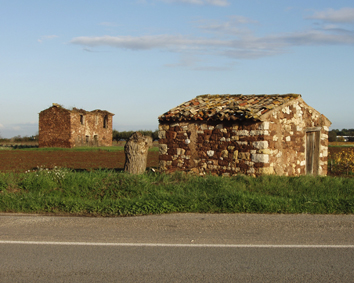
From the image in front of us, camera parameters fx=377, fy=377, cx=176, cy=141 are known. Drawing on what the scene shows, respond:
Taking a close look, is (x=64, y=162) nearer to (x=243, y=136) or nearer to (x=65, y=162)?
(x=65, y=162)

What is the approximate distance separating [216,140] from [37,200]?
20.5ft

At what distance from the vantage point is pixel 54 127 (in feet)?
167

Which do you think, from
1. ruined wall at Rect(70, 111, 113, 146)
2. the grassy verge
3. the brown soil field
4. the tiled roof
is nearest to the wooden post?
the tiled roof

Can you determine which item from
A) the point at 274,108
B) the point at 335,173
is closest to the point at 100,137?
the point at 335,173

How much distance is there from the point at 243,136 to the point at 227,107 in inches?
54.6

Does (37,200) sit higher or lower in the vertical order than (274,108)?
lower

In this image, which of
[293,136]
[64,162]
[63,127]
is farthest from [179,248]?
[63,127]

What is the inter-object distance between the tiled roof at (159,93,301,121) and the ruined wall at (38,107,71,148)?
3846 cm

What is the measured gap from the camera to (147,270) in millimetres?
4398

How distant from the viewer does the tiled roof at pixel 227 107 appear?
1209cm

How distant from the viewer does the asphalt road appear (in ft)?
14.1

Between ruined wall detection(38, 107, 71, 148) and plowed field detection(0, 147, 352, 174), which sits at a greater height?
ruined wall detection(38, 107, 71, 148)

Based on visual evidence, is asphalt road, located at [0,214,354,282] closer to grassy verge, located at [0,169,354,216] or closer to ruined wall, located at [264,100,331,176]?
grassy verge, located at [0,169,354,216]

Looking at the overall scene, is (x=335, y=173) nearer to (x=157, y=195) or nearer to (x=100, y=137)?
(x=157, y=195)
